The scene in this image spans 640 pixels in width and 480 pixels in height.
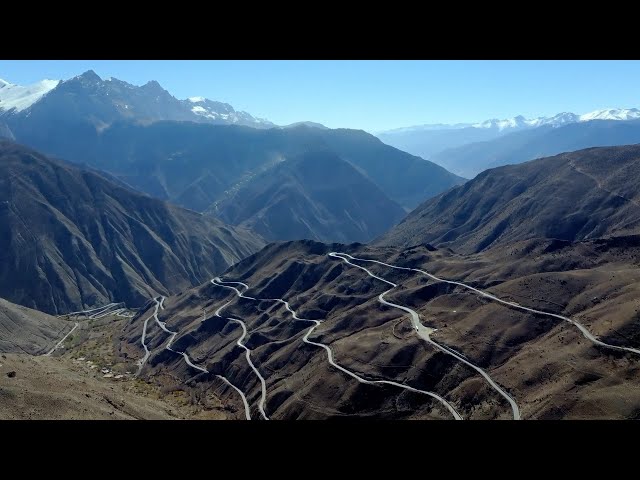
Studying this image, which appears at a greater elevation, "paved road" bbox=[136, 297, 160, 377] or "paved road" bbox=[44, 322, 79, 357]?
"paved road" bbox=[136, 297, 160, 377]

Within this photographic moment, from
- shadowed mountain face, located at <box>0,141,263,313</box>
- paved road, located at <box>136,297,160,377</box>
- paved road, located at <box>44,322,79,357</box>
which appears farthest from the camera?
shadowed mountain face, located at <box>0,141,263,313</box>

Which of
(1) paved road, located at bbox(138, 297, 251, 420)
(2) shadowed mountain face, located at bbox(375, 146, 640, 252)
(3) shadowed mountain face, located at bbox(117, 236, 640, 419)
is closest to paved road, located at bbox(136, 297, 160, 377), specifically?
(1) paved road, located at bbox(138, 297, 251, 420)

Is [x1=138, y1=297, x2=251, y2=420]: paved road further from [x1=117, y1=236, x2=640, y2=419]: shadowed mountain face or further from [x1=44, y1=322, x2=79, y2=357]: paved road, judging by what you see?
[x1=44, y1=322, x2=79, y2=357]: paved road

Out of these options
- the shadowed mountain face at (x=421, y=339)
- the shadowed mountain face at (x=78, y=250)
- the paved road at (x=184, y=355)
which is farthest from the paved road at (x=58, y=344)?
the shadowed mountain face at (x=78, y=250)

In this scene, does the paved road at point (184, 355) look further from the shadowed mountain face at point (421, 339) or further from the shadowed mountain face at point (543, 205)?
the shadowed mountain face at point (543, 205)

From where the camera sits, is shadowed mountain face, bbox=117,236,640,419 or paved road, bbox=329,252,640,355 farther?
paved road, bbox=329,252,640,355

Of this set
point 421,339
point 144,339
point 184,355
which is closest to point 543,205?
point 421,339
